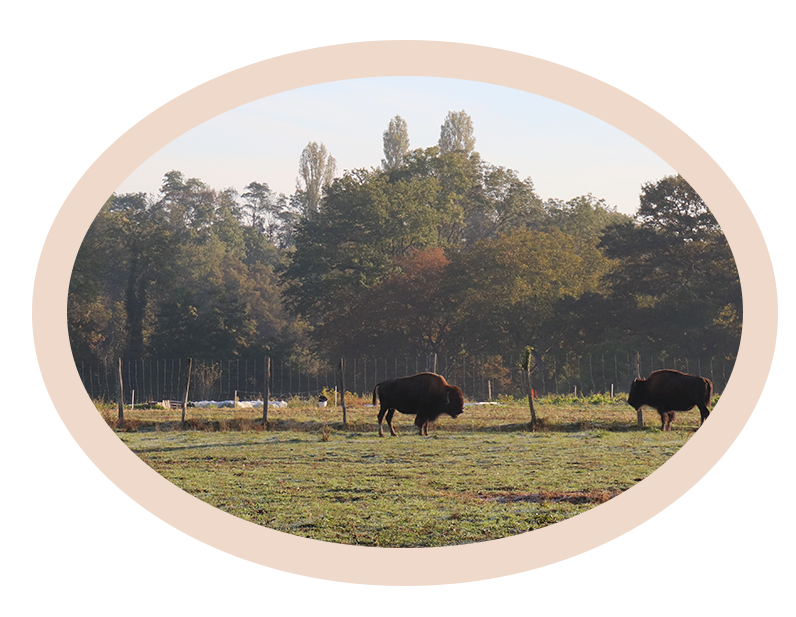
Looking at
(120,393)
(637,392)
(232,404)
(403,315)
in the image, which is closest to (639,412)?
(637,392)

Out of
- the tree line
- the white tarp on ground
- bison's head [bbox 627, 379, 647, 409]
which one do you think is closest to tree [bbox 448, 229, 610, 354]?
the tree line

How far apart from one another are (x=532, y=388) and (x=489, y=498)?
8.28m

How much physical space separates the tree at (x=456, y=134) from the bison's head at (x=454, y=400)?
514 centimetres

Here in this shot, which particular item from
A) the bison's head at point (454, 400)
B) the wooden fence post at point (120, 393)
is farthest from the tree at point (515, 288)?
the wooden fence post at point (120, 393)

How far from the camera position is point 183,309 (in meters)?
20.8

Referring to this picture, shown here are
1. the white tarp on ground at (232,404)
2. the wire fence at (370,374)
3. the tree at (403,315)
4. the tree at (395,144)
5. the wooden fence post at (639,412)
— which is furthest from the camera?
the white tarp on ground at (232,404)

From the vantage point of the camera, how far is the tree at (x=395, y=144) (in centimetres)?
1577

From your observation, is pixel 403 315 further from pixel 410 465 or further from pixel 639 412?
pixel 410 465

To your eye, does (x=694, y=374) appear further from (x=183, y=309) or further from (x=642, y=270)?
(x=183, y=309)

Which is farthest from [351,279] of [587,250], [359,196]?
[587,250]

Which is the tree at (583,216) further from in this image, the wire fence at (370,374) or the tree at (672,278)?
the wire fence at (370,374)

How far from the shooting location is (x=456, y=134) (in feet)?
60.8

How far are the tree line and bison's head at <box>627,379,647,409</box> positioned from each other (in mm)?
913

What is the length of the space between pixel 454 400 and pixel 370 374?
13.4 feet
